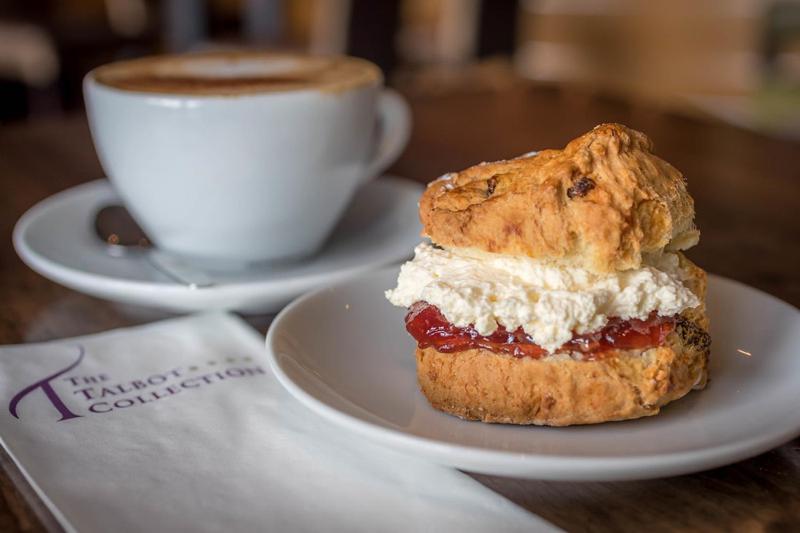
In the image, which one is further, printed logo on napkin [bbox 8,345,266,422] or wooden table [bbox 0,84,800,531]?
printed logo on napkin [bbox 8,345,266,422]

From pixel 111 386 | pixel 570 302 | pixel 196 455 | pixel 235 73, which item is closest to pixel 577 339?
pixel 570 302

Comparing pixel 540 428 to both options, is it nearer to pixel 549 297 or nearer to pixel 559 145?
pixel 549 297

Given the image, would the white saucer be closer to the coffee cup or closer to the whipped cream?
the coffee cup

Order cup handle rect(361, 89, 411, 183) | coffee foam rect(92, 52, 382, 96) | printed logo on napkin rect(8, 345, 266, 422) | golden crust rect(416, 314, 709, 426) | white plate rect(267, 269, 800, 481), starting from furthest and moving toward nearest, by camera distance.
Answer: cup handle rect(361, 89, 411, 183) < coffee foam rect(92, 52, 382, 96) < printed logo on napkin rect(8, 345, 266, 422) < golden crust rect(416, 314, 709, 426) < white plate rect(267, 269, 800, 481)

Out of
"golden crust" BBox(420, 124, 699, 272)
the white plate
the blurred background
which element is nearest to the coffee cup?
the white plate

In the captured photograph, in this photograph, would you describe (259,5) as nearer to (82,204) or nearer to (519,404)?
(82,204)

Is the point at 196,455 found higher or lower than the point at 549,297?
lower
